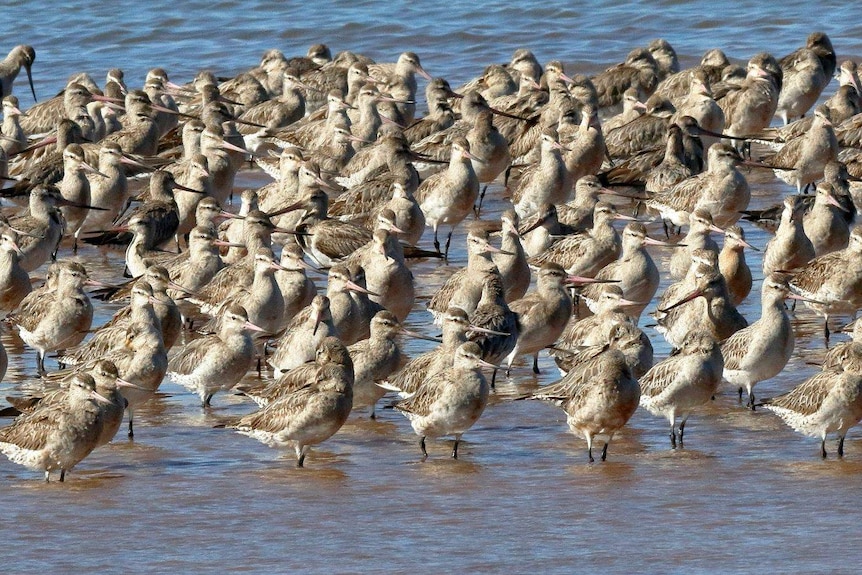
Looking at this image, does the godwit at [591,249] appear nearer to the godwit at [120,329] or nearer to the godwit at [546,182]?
the godwit at [546,182]

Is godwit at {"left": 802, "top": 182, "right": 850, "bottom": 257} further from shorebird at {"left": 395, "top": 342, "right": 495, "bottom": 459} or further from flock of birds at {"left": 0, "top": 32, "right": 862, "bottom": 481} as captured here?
shorebird at {"left": 395, "top": 342, "right": 495, "bottom": 459}

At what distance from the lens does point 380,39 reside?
28.9 m

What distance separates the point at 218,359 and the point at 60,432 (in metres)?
1.77

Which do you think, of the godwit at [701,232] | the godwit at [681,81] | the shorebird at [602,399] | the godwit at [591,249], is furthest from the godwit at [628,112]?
the shorebird at [602,399]

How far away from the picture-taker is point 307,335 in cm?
1157

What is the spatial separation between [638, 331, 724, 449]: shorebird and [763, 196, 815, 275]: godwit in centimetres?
352

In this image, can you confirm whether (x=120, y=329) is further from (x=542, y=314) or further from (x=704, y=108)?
(x=704, y=108)

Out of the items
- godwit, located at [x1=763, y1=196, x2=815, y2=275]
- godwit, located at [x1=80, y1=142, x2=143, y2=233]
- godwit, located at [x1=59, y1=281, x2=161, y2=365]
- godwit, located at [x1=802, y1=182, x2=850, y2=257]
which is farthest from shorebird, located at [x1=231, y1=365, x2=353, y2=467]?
godwit, located at [x1=80, y1=142, x2=143, y2=233]

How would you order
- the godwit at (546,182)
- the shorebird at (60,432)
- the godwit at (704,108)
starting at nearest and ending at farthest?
1. the shorebird at (60,432)
2. the godwit at (546,182)
3. the godwit at (704,108)

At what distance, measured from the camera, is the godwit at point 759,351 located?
434 inches

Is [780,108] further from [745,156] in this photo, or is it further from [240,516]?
[240,516]

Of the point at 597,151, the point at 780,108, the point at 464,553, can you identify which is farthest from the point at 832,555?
the point at 780,108

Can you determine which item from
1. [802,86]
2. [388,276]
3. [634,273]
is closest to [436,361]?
[388,276]

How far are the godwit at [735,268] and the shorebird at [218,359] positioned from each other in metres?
3.67
